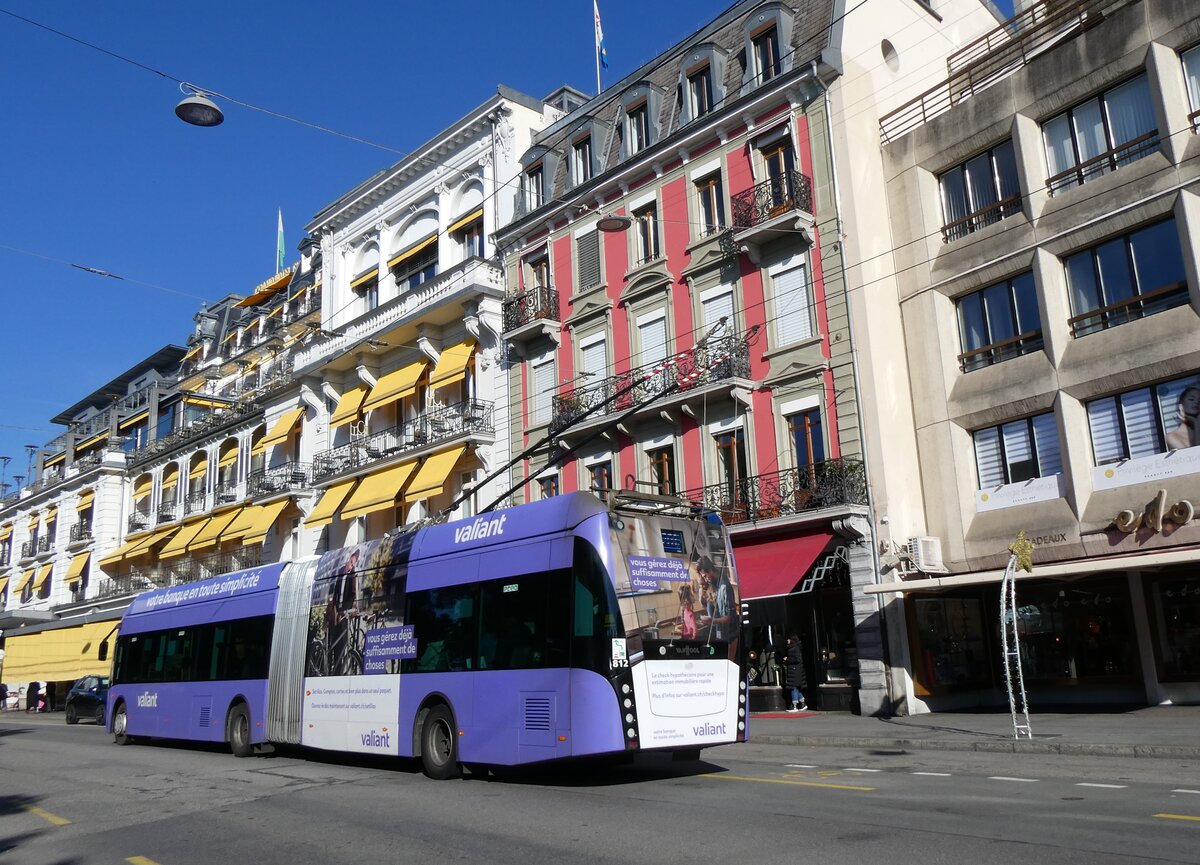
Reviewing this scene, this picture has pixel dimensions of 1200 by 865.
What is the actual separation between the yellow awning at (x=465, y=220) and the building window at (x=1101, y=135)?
1784 cm

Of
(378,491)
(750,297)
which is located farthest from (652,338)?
(378,491)

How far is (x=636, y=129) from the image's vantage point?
29203mm

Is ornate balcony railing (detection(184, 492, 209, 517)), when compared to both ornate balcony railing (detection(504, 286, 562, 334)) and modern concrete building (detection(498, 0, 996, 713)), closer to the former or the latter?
modern concrete building (detection(498, 0, 996, 713))

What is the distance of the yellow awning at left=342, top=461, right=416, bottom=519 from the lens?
3297 centimetres

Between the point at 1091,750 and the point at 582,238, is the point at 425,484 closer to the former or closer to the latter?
the point at 582,238

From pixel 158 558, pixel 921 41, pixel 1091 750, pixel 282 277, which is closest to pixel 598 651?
pixel 1091 750

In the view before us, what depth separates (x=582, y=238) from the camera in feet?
99.0

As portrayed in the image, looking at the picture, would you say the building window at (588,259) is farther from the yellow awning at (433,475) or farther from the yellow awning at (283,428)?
the yellow awning at (283,428)

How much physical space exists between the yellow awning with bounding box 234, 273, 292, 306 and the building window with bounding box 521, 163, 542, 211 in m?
17.2

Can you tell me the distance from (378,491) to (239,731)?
49.6 ft

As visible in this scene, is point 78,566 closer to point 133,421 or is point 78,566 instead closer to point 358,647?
point 133,421

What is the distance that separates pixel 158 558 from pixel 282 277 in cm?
1435

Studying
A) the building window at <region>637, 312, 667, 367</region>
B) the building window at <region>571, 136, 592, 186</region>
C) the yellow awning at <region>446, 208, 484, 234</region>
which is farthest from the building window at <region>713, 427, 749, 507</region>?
the yellow awning at <region>446, 208, 484, 234</region>

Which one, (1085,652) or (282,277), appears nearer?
(1085,652)
